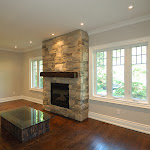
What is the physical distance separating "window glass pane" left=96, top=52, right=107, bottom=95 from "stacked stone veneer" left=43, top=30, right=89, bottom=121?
351 millimetres

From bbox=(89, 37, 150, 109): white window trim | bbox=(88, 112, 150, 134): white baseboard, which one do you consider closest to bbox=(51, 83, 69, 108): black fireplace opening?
bbox=(89, 37, 150, 109): white window trim

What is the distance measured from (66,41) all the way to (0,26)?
1.92 metres

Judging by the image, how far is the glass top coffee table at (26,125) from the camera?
2406 mm

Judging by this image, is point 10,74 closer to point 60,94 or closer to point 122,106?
point 60,94

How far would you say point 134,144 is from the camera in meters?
2.32

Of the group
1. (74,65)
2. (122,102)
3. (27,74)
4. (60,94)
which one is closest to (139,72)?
(122,102)

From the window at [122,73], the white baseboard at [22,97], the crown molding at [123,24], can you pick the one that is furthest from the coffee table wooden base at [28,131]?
the crown molding at [123,24]

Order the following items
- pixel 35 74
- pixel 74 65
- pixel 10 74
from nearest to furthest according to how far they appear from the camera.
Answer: pixel 74 65
pixel 35 74
pixel 10 74

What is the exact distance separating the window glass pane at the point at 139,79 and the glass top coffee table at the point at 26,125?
235 centimetres

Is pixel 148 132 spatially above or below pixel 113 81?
below

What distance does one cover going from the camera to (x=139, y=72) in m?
2.92

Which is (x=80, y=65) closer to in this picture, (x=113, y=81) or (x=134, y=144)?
(x=113, y=81)

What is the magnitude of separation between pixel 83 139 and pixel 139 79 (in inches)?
78.7

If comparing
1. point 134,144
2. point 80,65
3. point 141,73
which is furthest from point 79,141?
point 141,73
